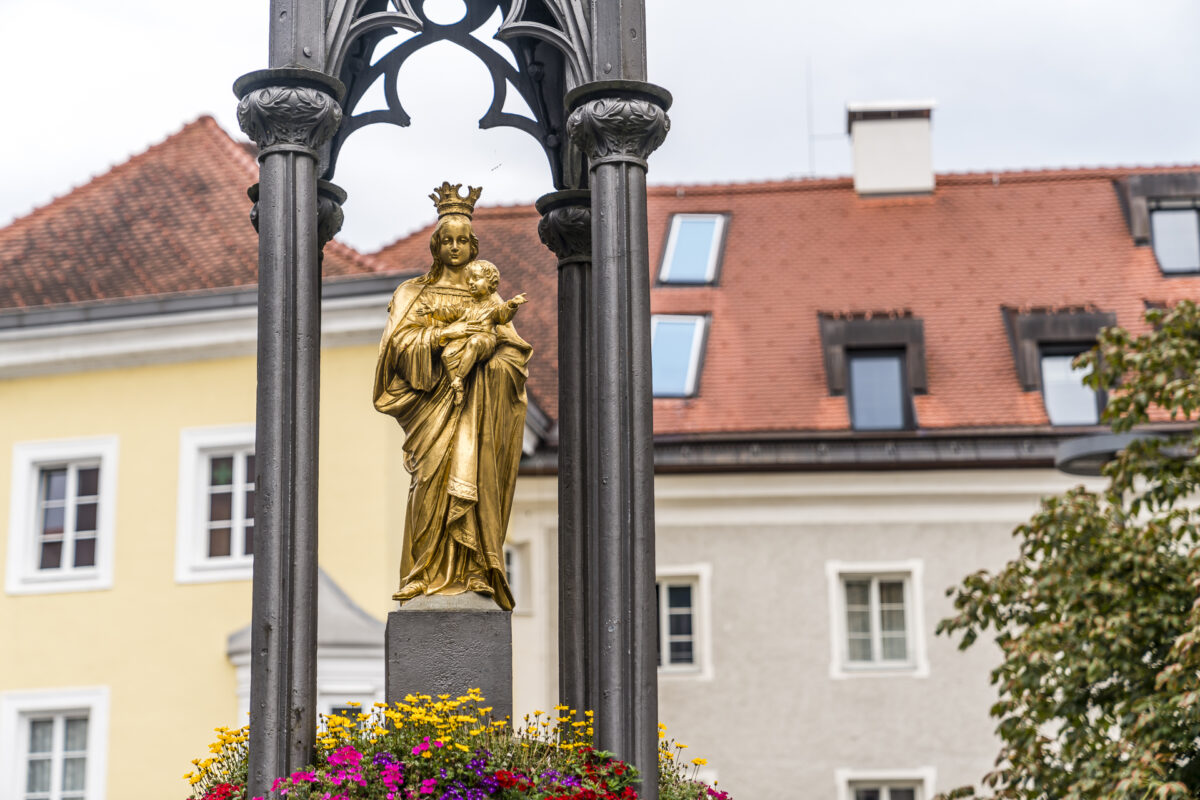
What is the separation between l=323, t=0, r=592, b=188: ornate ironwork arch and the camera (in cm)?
966

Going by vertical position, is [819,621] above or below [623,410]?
above

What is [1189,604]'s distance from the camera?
15.7 meters

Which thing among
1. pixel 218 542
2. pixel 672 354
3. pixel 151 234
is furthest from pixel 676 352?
pixel 151 234

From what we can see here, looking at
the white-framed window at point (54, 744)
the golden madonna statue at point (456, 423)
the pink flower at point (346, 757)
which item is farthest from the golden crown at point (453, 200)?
the white-framed window at point (54, 744)

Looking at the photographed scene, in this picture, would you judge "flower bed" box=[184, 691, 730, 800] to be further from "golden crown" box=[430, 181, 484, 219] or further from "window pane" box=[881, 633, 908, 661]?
"window pane" box=[881, 633, 908, 661]

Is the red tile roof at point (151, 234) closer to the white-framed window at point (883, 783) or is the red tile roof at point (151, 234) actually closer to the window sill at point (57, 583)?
the window sill at point (57, 583)

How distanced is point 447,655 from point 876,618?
18.9m

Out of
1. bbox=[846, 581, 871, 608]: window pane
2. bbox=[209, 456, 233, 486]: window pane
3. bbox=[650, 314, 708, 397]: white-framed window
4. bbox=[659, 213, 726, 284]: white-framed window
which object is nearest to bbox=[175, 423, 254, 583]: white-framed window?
bbox=[209, 456, 233, 486]: window pane

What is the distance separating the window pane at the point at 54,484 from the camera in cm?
2648

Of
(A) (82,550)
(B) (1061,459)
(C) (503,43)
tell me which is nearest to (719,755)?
(A) (82,550)

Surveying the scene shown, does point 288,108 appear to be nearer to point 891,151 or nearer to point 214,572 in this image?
point 214,572

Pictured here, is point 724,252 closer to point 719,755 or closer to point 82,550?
point 719,755

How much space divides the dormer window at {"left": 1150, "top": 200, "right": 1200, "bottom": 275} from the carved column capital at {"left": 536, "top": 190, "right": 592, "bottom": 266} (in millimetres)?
21038

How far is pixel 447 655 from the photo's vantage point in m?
9.59
